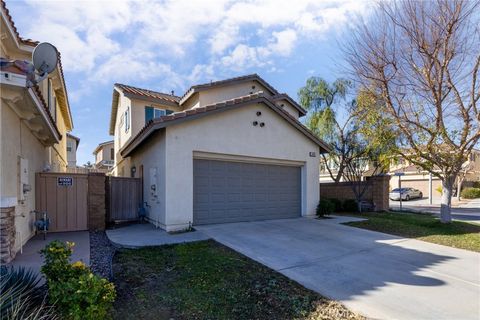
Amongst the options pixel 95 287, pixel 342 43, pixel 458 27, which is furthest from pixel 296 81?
pixel 95 287

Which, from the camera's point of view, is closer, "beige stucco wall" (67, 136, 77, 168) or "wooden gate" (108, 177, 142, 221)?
"wooden gate" (108, 177, 142, 221)

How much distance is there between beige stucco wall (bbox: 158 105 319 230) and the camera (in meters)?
9.69

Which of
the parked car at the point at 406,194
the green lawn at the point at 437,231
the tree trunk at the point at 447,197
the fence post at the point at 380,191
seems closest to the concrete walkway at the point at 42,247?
the green lawn at the point at 437,231

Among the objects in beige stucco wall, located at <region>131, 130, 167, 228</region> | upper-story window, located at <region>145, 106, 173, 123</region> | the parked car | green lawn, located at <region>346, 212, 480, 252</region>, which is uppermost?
upper-story window, located at <region>145, 106, 173, 123</region>

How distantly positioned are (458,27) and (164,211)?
11.5 meters

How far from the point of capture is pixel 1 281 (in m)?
3.76

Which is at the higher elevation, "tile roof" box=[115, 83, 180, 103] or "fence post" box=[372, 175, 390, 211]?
"tile roof" box=[115, 83, 180, 103]

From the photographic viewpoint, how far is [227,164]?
441 inches

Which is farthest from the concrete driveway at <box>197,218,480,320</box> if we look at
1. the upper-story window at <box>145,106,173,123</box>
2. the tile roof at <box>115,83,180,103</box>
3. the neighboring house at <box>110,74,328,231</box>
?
the tile roof at <box>115,83,180,103</box>

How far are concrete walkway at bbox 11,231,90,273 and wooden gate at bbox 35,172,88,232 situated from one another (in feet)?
1.44

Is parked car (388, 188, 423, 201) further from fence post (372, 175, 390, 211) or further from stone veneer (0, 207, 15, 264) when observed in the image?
stone veneer (0, 207, 15, 264)

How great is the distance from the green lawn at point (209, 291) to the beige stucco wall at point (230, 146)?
2.97 meters

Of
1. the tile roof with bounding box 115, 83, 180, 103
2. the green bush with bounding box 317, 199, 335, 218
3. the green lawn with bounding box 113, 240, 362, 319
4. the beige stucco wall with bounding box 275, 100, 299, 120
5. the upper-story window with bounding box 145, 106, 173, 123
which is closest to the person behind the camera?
the green lawn with bounding box 113, 240, 362, 319

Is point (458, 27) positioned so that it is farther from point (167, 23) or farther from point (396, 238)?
point (167, 23)
